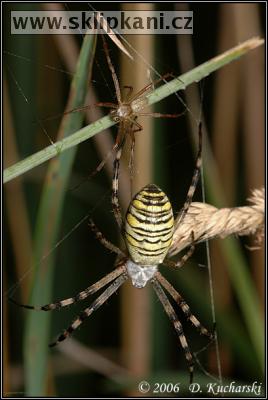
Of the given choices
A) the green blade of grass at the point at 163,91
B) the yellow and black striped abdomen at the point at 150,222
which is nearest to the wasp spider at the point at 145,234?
the yellow and black striped abdomen at the point at 150,222

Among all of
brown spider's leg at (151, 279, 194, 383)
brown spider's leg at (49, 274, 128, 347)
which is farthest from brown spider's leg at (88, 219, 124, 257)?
brown spider's leg at (151, 279, 194, 383)

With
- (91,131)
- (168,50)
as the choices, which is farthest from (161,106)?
(91,131)

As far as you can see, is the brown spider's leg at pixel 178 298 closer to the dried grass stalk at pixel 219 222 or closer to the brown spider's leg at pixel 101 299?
the brown spider's leg at pixel 101 299

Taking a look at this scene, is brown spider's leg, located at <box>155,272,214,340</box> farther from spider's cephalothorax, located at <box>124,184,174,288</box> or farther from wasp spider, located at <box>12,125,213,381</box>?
spider's cephalothorax, located at <box>124,184,174,288</box>

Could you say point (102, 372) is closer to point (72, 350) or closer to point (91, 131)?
point (72, 350)

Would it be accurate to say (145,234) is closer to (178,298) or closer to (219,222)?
(219,222)
